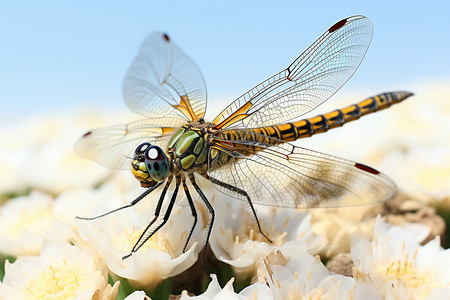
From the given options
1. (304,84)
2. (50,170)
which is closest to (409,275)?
(304,84)

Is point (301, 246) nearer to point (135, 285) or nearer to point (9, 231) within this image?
point (135, 285)

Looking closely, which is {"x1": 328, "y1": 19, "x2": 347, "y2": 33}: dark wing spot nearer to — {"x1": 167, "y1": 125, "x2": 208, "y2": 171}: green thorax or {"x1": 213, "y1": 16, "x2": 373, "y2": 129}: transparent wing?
{"x1": 213, "y1": 16, "x2": 373, "y2": 129}: transparent wing

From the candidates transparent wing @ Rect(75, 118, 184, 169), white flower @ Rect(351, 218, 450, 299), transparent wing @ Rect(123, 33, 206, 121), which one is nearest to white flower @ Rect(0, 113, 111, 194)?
transparent wing @ Rect(75, 118, 184, 169)

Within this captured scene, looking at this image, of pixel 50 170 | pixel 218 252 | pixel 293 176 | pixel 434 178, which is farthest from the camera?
pixel 50 170

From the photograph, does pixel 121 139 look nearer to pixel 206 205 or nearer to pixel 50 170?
pixel 206 205

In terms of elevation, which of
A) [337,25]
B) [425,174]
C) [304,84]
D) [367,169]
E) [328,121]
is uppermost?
[337,25]

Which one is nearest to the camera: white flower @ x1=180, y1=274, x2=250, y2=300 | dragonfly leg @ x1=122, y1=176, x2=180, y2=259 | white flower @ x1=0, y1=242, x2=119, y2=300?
white flower @ x1=180, y1=274, x2=250, y2=300

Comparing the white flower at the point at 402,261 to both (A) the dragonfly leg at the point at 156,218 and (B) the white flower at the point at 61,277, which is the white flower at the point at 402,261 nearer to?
(A) the dragonfly leg at the point at 156,218
